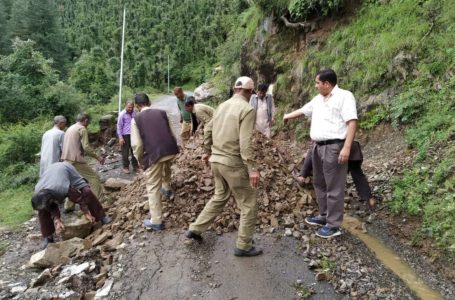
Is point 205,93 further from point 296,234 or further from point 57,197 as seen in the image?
point 296,234

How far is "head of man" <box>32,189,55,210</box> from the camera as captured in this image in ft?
18.8

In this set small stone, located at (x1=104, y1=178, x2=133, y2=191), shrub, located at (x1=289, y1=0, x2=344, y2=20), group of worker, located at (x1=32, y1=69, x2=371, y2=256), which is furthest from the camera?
shrub, located at (x1=289, y1=0, x2=344, y2=20)

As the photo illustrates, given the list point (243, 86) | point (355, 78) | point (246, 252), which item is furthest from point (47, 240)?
point (355, 78)

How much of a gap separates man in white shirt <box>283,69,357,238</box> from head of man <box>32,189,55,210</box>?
378 cm

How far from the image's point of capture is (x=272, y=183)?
5.96 metres

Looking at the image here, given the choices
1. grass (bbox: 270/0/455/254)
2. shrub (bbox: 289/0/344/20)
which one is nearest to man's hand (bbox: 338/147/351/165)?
grass (bbox: 270/0/455/254)

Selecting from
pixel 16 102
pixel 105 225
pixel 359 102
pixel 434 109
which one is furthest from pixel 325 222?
pixel 16 102

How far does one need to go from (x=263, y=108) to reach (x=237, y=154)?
371 centimetres

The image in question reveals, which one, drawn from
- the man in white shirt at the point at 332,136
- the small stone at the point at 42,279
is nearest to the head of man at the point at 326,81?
the man in white shirt at the point at 332,136

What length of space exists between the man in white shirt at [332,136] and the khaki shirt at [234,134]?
0.98 meters

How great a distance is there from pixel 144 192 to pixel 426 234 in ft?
14.1

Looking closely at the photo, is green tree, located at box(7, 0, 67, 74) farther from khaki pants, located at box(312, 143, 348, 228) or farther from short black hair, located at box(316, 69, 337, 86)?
short black hair, located at box(316, 69, 337, 86)

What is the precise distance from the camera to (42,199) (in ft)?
18.9

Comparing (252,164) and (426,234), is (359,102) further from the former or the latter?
(252,164)
